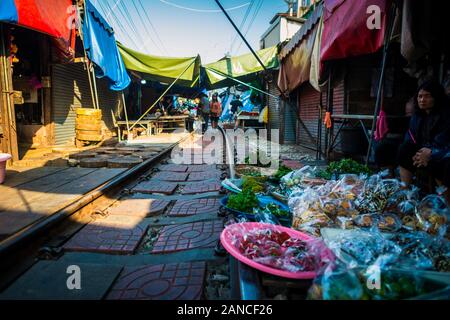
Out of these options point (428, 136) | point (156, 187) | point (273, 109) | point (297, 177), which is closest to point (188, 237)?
point (297, 177)

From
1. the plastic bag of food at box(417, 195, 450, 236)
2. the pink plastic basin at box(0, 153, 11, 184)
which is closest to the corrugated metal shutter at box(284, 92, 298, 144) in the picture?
the plastic bag of food at box(417, 195, 450, 236)

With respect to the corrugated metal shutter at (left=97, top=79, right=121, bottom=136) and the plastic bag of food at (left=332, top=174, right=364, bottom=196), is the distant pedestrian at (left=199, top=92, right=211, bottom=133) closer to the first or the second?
the corrugated metal shutter at (left=97, top=79, right=121, bottom=136)

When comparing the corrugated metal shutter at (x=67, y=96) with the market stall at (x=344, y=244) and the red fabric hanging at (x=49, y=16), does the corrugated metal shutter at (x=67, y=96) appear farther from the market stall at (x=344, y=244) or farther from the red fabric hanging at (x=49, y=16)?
the market stall at (x=344, y=244)

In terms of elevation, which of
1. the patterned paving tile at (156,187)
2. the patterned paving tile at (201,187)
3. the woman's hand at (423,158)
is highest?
the woman's hand at (423,158)

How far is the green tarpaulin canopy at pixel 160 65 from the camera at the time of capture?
11297mm

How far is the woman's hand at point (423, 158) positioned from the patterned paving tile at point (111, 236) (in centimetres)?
289

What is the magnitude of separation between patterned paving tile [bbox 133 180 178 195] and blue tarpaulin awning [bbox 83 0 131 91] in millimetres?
5242

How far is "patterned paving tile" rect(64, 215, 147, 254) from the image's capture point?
2.39 metres

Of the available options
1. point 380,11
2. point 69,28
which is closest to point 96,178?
point 69,28

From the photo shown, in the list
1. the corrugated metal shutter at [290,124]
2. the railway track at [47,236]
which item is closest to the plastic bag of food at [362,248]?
the railway track at [47,236]

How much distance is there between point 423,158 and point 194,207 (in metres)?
2.55

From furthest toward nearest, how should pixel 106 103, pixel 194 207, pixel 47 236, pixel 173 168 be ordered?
pixel 106 103 → pixel 173 168 → pixel 194 207 → pixel 47 236

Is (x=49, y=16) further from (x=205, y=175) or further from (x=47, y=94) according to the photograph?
(x=205, y=175)

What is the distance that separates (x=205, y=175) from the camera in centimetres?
549
